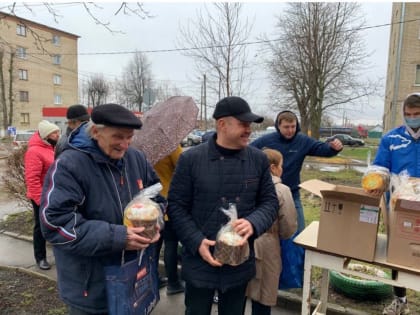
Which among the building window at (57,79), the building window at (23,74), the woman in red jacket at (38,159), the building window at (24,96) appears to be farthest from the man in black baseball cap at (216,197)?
the building window at (57,79)

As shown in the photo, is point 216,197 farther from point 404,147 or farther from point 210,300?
point 404,147

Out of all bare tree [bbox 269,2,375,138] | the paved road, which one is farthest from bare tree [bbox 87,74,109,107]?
the paved road

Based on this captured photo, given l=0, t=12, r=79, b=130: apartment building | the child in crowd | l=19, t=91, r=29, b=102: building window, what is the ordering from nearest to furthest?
1. the child in crowd
2. l=0, t=12, r=79, b=130: apartment building
3. l=19, t=91, r=29, b=102: building window

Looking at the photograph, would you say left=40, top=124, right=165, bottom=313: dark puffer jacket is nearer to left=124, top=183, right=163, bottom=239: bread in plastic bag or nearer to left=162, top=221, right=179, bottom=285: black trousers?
left=124, top=183, right=163, bottom=239: bread in plastic bag

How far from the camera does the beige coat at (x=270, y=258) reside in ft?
7.94

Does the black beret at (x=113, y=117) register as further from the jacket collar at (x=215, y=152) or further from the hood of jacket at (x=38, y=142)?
the hood of jacket at (x=38, y=142)

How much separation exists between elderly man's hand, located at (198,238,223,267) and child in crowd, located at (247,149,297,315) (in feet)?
2.14

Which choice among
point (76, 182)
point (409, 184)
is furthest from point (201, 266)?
point (409, 184)

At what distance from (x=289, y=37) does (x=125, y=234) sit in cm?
1832

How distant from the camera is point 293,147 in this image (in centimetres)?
355

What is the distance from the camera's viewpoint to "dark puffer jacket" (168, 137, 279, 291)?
2.01 m

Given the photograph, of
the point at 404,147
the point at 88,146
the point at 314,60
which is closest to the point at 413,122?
the point at 404,147

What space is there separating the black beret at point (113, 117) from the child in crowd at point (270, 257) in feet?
4.13

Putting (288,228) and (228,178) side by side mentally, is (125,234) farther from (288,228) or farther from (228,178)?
(288,228)
